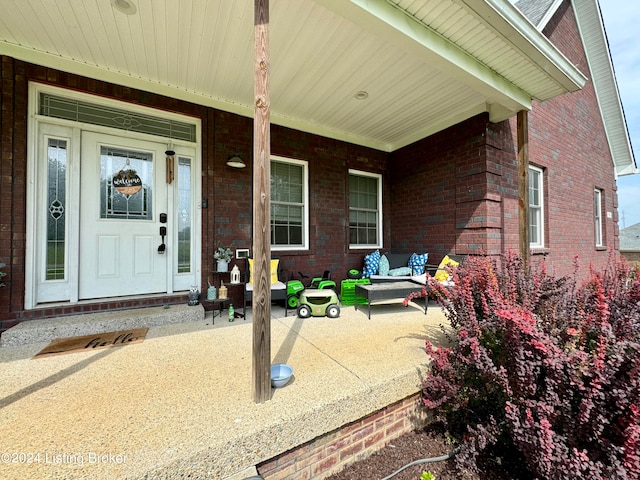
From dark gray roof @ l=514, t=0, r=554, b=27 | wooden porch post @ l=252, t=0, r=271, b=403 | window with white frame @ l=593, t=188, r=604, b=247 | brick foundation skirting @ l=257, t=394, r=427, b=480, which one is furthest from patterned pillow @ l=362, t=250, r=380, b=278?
window with white frame @ l=593, t=188, r=604, b=247

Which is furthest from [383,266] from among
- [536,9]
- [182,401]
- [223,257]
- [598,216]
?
[598,216]

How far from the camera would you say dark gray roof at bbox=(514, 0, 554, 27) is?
504cm

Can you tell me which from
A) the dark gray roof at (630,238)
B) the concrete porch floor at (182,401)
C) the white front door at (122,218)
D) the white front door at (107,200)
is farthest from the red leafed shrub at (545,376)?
the dark gray roof at (630,238)

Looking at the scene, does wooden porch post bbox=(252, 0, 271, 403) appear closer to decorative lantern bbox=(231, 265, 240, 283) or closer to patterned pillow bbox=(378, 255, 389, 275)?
decorative lantern bbox=(231, 265, 240, 283)

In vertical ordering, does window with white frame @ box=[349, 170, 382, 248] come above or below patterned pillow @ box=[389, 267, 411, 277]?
above

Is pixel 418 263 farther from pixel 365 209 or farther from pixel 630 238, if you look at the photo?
pixel 630 238

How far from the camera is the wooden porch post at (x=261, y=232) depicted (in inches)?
60.4

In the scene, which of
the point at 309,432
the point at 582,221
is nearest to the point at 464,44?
the point at 309,432

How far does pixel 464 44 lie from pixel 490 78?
2.20 ft

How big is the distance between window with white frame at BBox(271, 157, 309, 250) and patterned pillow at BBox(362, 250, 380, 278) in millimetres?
1174

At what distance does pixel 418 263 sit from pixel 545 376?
3286 mm

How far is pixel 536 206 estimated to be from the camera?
5.25 meters

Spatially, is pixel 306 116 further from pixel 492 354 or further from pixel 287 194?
pixel 492 354

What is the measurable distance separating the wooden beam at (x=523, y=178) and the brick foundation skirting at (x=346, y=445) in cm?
309
